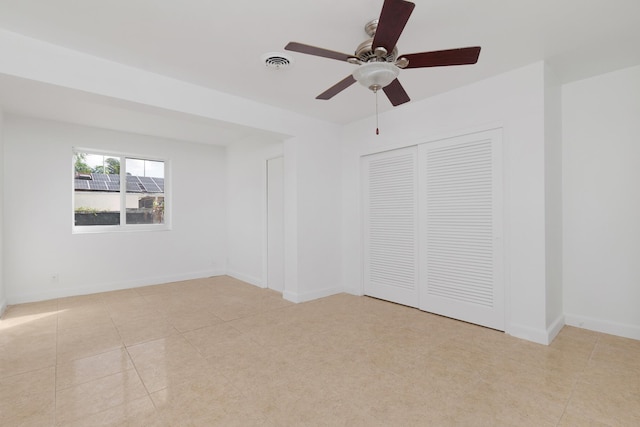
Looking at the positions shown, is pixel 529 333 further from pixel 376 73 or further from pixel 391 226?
pixel 376 73

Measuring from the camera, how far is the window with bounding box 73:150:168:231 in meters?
4.64

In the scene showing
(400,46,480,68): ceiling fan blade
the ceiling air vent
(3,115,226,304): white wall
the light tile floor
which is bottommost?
the light tile floor

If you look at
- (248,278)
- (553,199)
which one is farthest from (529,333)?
(248,278)

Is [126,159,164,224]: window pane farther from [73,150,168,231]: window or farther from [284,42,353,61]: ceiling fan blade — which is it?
[284,42,353,61]: ceiling fan blade

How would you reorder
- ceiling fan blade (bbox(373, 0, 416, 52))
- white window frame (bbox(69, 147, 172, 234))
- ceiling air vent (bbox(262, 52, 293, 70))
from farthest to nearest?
white window frame (bbox(69, 147, 172, 234)), ceiling air vent (bbox(262, 52, 293, 70)), ceiling fan blade (bbox(373, 0, 416, 52))

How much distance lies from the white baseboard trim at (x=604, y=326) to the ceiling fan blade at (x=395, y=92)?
2.76 meters

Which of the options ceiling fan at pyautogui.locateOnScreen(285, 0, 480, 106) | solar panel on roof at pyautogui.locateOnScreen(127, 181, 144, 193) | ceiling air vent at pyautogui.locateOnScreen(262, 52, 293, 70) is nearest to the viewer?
ceiling fan at pyautogui.locateOnScreen(285, 0, 480, 106)

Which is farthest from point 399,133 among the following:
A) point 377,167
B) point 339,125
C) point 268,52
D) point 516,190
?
point 268,52

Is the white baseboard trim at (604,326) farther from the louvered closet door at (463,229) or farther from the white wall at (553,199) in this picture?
the louvered closet door at (463,229)

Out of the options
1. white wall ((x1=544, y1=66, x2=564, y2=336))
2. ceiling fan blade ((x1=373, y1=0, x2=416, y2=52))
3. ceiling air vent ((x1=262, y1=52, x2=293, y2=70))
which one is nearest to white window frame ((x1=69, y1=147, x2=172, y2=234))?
ceiling air vent ((x1=262, y1=52, x2=293, y2=70))

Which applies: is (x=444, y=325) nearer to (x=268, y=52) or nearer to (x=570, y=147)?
(x=570, y=147)

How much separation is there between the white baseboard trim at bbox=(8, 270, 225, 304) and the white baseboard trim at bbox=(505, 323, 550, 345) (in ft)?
15.4

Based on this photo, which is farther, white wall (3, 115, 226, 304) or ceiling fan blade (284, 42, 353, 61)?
white wall (3, 115, 226, 304)

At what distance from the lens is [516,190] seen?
9.52ft
